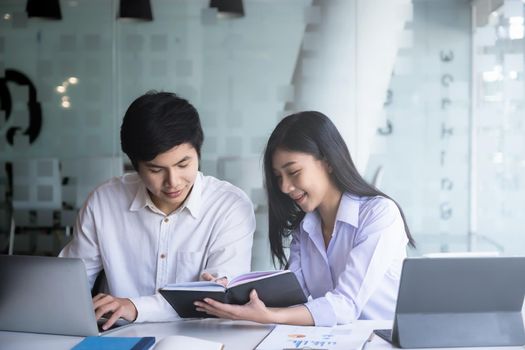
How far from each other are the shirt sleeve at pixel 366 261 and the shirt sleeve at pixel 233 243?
35 centimetres

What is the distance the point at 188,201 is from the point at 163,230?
0.14 metres

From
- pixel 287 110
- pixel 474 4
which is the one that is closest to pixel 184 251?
pixel 287 110

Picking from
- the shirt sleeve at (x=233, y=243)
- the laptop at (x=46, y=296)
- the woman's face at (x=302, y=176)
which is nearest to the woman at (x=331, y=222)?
the woman's face at (x=302, y=176)

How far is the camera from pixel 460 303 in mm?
1990

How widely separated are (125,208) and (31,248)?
223 cm

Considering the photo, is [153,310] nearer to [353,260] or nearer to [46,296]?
[46,296]

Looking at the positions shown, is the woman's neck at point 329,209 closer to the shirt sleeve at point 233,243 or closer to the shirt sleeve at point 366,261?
the shirt sleeve at point 366,261

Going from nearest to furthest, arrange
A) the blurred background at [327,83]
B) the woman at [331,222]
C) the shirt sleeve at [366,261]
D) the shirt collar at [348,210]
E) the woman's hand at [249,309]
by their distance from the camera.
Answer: the woman's hand at [249,309], the shirt sleeve at [366,261], the woman at [331,222], the shirt collar at [348,210], the blurred background at [327,83]

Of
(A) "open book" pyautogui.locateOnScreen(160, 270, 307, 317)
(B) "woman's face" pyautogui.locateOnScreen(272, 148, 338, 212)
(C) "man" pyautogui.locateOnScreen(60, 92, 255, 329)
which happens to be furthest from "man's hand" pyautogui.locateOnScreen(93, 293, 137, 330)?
(B) "woman's face" pyautogui.locateOnScreen(272, 148, 338, 212)

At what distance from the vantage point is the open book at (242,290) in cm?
211

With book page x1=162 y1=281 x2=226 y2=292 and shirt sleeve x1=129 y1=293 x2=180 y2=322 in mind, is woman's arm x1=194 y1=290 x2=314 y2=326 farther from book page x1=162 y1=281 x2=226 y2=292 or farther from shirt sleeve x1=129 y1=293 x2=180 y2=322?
shirt sleeve x1=129 y1=293 x2=180 y2=322

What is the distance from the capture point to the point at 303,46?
175 inches

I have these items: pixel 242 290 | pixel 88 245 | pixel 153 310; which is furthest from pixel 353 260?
pixel 88 245

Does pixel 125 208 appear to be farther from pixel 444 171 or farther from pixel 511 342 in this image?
pixel 444 171
